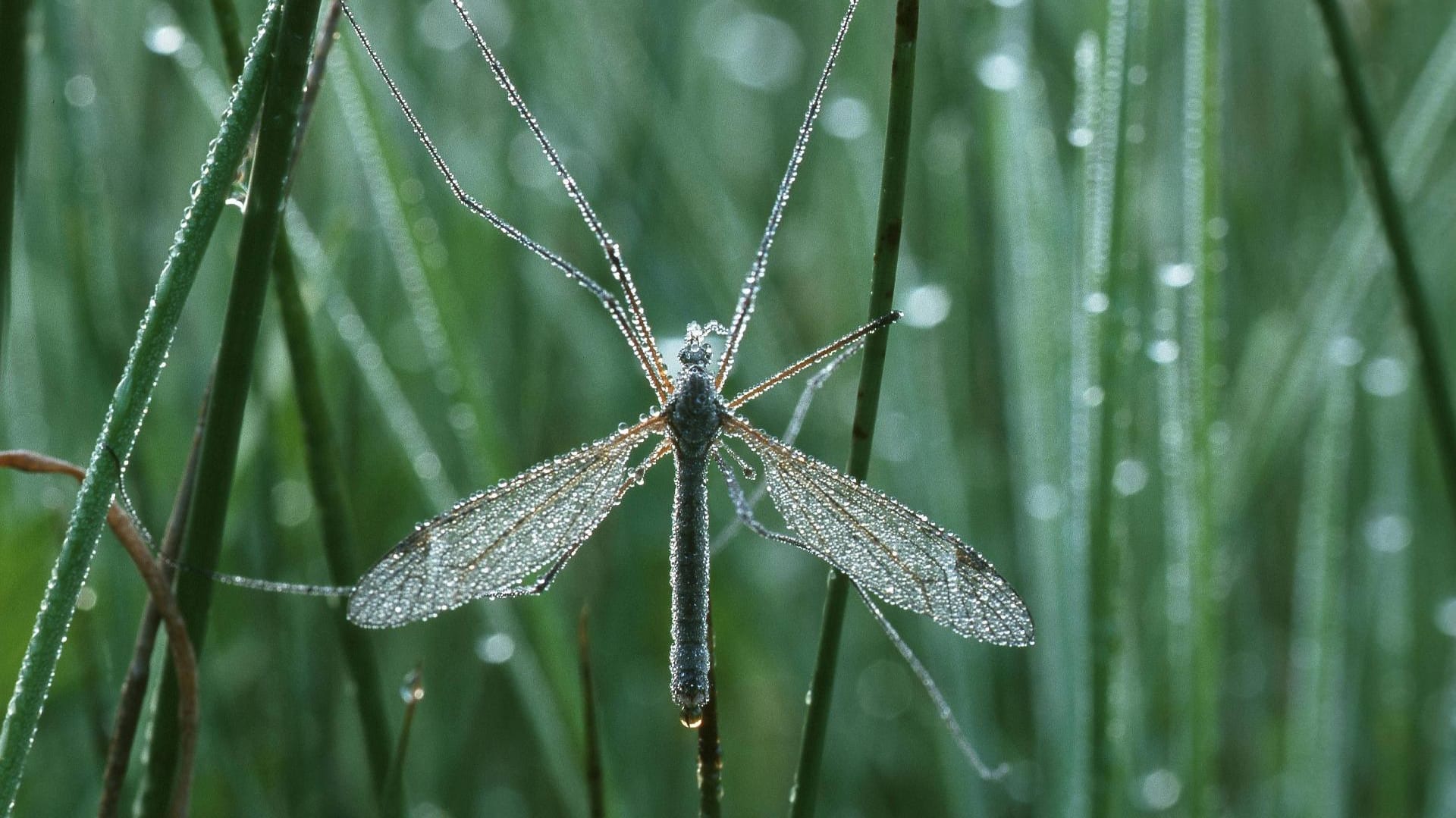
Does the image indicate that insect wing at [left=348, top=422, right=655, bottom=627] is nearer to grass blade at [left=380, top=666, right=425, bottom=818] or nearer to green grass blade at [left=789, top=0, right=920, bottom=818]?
grass blade at [left=380, top=666, right=425, bottom=818]

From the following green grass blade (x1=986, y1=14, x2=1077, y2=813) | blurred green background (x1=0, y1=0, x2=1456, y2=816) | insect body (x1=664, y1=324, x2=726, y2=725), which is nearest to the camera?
insect body (x1=664, y1=324, x2=726, y2=725)

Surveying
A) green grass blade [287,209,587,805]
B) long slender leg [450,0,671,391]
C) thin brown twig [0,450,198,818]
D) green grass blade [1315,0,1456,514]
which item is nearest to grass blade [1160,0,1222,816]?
green grass blade [1315,0,1456,514]

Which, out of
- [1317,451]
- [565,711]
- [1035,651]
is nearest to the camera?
[565,711]

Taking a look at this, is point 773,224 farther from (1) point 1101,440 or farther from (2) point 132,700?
(2) point 132,700

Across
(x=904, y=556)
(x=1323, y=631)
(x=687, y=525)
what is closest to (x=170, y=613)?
(x=687, y=525)

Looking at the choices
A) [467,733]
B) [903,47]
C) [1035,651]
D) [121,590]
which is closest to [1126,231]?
[903,47]

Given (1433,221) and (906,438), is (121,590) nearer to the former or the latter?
(906,438)
